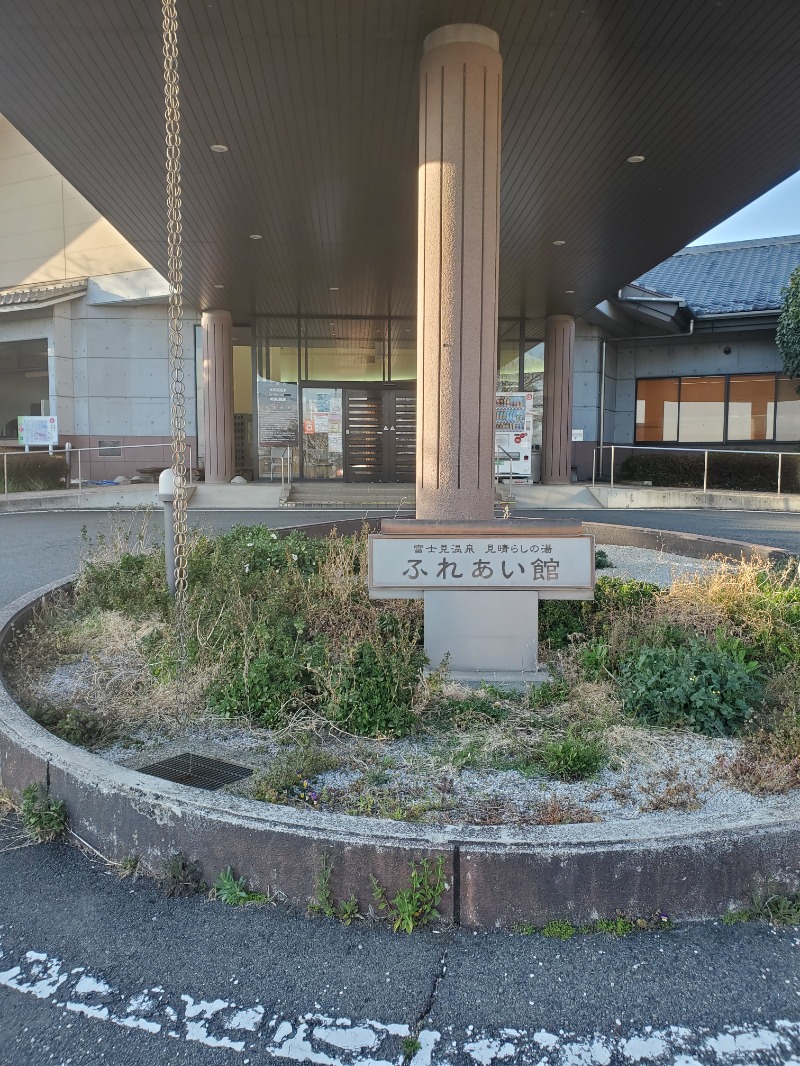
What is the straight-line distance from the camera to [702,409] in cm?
2544

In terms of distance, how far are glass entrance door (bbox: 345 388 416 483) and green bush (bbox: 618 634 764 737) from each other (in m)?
17.3

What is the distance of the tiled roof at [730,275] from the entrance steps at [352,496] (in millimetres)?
9997

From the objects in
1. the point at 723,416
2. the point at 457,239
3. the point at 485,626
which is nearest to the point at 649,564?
the point at 457,239

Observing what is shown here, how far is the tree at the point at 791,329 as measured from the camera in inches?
733

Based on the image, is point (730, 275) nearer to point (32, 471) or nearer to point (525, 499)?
point (525, 499)

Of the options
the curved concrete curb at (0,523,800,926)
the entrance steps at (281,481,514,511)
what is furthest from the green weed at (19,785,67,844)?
the entrance steps at (281,481,514,511)

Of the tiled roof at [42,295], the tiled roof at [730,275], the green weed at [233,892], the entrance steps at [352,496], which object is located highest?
the tiled roof at [730,275]

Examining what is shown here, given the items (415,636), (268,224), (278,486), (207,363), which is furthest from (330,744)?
(207,363)

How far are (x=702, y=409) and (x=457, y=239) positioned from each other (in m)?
20.2

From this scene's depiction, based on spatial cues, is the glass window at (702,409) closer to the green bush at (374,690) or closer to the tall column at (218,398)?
the tall column at (218,398)

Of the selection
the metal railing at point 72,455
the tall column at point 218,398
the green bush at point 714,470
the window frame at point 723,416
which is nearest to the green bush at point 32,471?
the metal railing at point 72,455

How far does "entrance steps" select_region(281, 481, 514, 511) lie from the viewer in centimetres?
1775

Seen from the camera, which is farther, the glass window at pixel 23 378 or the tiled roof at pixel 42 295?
the glass window at pixel 23 378

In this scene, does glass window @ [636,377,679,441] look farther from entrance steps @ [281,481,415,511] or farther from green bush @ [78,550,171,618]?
green bush @ [78,550,171,618]
